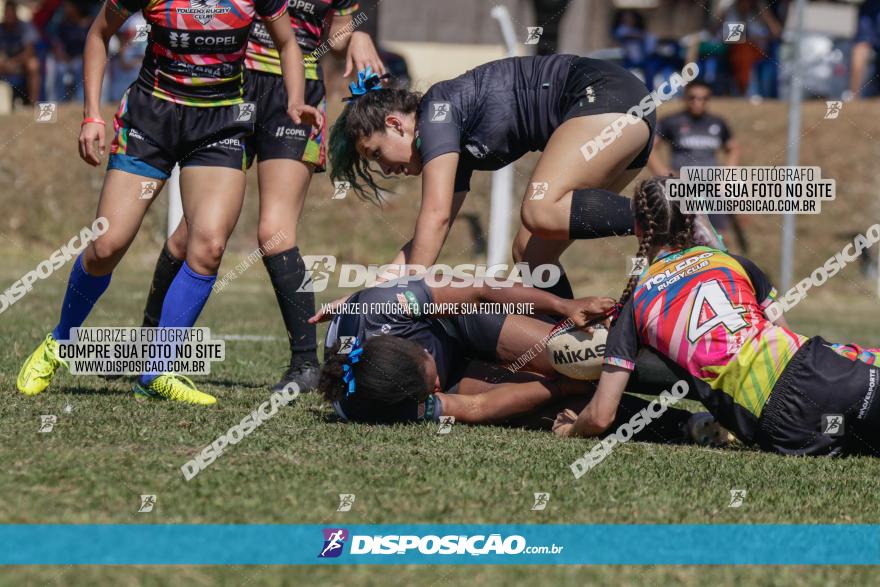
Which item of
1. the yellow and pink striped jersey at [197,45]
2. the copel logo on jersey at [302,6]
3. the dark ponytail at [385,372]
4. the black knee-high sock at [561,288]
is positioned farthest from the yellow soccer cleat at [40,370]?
the black knee-high sock at [561,288]

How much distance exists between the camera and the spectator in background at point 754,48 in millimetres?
16500

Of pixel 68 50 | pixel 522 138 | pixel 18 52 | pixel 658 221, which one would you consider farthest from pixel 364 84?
pixel 18 52

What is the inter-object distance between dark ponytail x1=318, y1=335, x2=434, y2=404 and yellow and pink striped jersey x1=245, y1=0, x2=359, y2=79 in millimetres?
1863

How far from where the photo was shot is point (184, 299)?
17.6ft

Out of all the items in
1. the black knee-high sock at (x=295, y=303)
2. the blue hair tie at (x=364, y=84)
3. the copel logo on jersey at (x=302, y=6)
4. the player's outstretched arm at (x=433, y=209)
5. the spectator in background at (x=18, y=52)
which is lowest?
the spectator in background at (x=18, y=52)

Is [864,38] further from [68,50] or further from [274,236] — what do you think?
[274,236]

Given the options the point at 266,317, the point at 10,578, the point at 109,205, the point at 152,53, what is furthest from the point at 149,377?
the point at 266,317

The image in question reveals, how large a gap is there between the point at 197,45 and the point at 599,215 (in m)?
1.93

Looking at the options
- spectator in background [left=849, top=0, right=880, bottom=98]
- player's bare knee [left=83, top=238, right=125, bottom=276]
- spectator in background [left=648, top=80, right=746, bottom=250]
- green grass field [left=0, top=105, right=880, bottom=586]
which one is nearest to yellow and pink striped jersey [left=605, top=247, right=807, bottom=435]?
green grass field [left=0, top=105, right=880, bottom=586]

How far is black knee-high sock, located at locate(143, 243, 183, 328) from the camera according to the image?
5.88 metres

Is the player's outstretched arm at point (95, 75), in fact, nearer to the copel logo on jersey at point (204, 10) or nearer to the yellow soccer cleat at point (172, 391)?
the copel logo on jersey at point (204, 10)

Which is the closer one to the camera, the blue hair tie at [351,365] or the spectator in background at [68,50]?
the blue hair tie at [351,365]

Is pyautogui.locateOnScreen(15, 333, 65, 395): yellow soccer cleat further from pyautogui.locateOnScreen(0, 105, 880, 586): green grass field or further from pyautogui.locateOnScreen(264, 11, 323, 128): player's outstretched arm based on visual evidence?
pyautogui.locateOnScreen(264, 11, 323, 128): player's outstretched arm

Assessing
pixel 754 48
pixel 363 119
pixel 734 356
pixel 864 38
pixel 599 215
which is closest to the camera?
pixel 734 356
